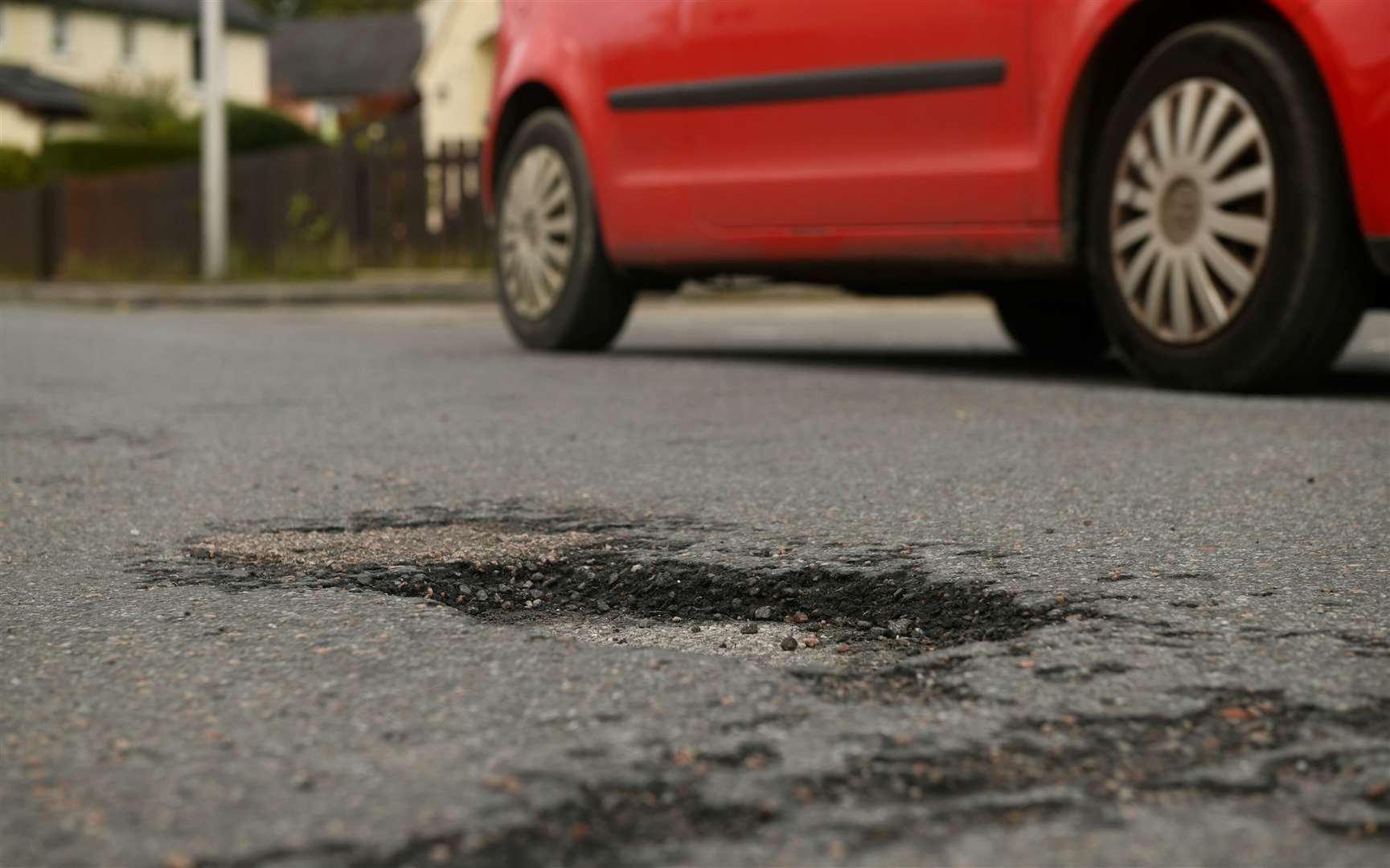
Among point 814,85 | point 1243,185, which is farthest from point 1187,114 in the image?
point 814,85

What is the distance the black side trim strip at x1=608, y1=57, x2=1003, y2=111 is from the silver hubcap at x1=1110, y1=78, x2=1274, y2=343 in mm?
546

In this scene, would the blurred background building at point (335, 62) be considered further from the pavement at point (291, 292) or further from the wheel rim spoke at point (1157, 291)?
the wheel rim spoke at point (1157, 291)

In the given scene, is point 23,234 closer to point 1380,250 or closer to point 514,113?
point 514,113

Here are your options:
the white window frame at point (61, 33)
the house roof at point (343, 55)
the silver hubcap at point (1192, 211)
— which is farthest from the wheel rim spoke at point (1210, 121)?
the house roof at point (343, 55)

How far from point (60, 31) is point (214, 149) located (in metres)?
34.7

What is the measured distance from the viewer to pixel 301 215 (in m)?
18.4

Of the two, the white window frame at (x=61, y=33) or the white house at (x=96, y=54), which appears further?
the white window frame at (x=61, y=33)

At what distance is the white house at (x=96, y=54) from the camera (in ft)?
145

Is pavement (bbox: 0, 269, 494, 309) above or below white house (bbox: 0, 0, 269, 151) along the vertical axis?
below

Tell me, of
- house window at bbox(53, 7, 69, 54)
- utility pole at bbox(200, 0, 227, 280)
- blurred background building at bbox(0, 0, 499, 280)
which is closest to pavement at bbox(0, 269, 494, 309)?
utility pole at bbox(200, 0, 227, 280)

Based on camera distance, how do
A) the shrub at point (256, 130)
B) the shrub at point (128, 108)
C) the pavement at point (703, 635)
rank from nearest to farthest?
1. the pavement at point (703, 635)
2. the shrub at point (256, 130)
3. the shrub at point (128, 108)

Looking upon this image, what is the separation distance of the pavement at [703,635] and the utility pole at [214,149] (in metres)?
12.3

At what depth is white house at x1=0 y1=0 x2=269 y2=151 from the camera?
44.3 m

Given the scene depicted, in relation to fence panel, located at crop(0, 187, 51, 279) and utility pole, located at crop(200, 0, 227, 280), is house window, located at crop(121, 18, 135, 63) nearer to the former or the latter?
fence panel, located at crop(0, 187, 51, 279)
